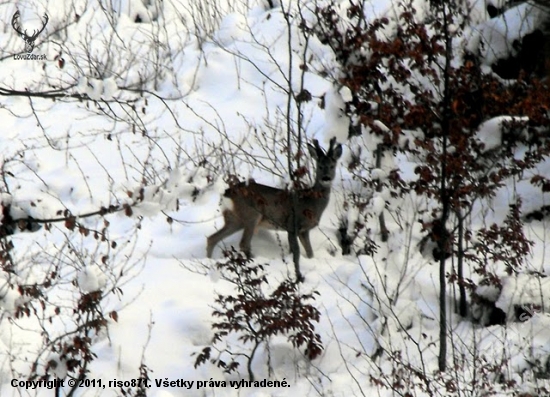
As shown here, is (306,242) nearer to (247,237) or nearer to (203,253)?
(247,237)

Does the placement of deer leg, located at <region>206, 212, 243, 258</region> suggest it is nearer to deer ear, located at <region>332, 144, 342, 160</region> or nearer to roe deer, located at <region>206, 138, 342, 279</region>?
roe deer, located at <region>206, 138, 342, 279</region>

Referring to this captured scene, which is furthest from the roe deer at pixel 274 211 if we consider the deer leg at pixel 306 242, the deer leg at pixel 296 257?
the deer leg at pixel 296 257

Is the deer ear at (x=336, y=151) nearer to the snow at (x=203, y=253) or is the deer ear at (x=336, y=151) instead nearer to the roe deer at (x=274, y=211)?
the roe deer at (x=274, y=211)

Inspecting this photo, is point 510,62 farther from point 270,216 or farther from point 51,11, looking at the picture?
point 51,11

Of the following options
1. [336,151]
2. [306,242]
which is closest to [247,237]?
[306,242]

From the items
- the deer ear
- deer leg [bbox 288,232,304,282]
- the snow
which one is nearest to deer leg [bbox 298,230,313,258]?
the snow

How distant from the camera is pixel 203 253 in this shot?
9578 mm

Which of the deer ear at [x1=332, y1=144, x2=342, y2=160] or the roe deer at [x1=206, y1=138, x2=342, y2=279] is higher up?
the deer ear at [x1=332, y1=144, x2=342, y2=160]

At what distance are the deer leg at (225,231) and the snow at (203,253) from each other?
0.13 metres

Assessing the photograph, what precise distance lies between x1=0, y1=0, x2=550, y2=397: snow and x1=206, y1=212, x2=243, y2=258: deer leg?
0.42 feet

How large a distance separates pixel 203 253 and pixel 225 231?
1.26 ft

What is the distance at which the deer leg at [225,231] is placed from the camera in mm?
9523

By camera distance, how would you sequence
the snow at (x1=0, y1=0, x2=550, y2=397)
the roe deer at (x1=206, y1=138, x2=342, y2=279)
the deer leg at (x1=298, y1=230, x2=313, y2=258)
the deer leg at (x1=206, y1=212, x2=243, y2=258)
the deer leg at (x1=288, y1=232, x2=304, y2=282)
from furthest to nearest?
1. the deer leg at (x1=206, y1=212, x2=243, y2=258)
2. the deer leg at (x1=298, y1=230, x2=313, y2=258)
3. the roe deer at (x1=206, y1=138, x2=342, y2=279)
4. the deer leg at (x1=288, y1=232, x2=304, y2=282)
5. the snow at (x1=0, y1=0, x2=550, y2=397)

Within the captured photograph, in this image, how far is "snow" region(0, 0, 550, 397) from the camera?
6215mm
